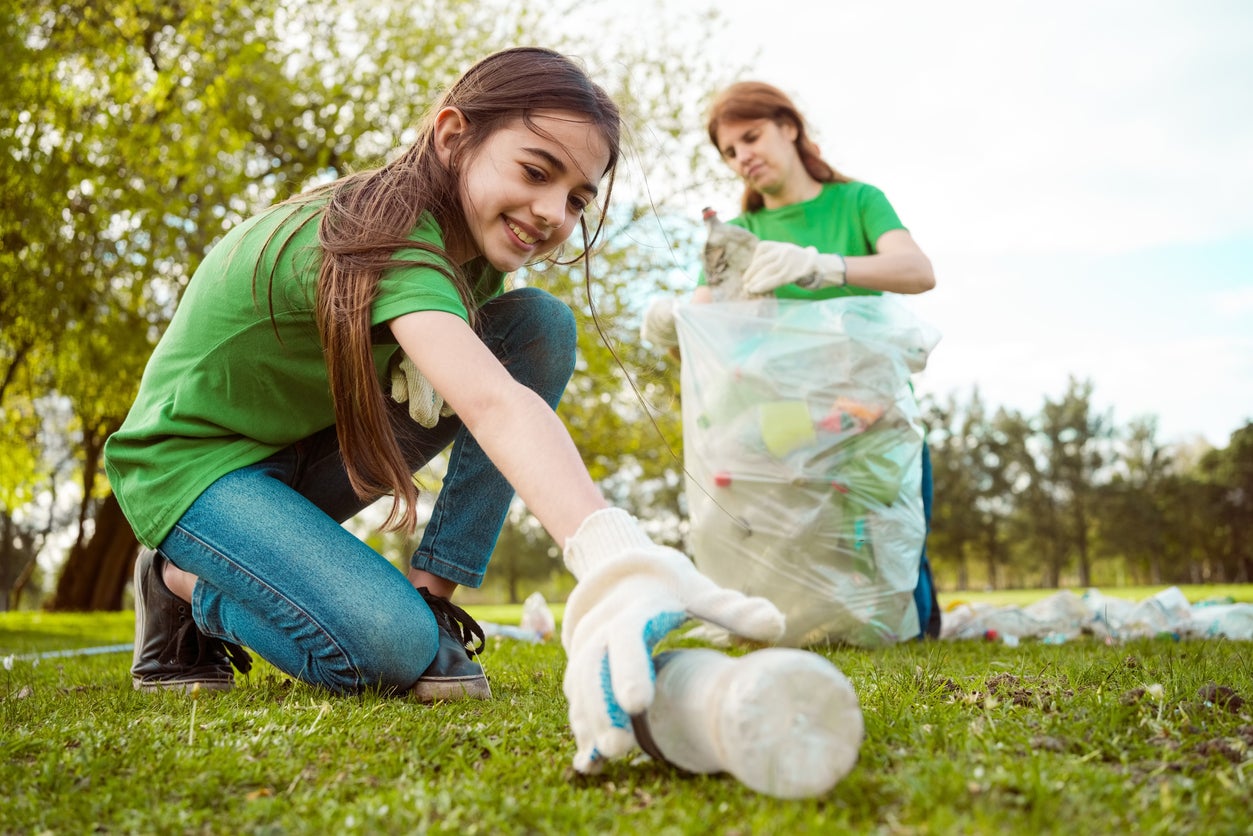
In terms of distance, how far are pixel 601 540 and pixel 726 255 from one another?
2.30 m

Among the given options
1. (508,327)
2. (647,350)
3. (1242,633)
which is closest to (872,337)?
(508,327)

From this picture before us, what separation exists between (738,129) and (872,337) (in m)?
0.94

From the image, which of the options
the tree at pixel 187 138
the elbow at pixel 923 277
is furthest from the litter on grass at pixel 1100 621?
the tree at pixel 187 138

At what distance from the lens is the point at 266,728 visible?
1.54 metres

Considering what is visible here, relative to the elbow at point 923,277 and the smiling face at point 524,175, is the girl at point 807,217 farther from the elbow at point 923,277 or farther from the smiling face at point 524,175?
the smiling face at point 524,175

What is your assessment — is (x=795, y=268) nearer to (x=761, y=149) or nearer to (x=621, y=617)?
(x=761, y=149)

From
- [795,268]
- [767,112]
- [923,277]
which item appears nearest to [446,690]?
[795,268]

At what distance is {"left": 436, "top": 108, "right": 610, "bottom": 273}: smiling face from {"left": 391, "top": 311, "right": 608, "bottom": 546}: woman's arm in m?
0.44

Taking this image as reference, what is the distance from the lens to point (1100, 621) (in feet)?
12.3

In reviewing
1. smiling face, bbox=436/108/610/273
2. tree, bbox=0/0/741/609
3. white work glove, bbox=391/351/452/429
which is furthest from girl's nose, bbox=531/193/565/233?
tree, bbox=0/0/741/609

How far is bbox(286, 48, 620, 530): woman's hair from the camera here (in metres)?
1.66

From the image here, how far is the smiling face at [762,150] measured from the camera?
3.46 metres

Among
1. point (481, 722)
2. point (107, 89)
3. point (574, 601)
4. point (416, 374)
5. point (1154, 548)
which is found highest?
point (107, 89)

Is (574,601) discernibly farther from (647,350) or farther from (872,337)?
(647,350)
